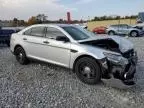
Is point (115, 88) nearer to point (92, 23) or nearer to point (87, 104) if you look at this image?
point (87, 104)

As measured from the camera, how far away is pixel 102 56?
5.68 metres

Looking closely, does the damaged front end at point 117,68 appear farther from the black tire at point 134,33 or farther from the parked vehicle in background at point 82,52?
the black tire at point 134,33

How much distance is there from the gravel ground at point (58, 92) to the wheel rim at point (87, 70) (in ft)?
0.81

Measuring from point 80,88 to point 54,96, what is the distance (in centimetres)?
81

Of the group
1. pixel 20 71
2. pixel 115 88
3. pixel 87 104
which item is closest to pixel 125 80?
pixel 115 88

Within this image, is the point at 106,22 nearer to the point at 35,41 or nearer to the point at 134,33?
the point at 134,33

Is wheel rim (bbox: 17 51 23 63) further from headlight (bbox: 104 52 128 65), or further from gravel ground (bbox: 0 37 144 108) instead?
headlight (bbox: 104 52 128 65)

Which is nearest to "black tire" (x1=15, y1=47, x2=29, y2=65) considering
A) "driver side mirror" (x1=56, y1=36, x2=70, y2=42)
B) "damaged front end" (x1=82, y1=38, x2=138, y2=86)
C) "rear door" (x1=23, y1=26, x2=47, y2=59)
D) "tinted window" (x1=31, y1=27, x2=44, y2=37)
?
"rear door" (x1=23, y1=26, x2=47, y2=59)

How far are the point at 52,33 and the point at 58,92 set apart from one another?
2208 mm

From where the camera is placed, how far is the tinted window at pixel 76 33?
22.0 ft

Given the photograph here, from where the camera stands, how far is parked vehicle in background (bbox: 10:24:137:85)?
5.61m

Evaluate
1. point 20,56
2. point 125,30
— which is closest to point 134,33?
point 125,30

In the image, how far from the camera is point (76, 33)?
22.8 ft

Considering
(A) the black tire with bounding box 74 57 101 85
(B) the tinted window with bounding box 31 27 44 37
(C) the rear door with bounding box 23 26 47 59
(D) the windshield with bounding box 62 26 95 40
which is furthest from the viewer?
(B) the tinted window with bounding box 31 27 44 37
